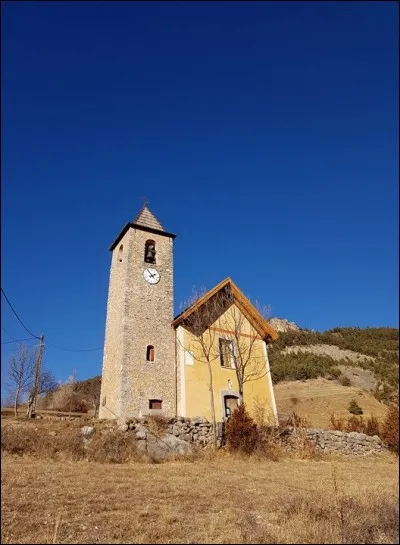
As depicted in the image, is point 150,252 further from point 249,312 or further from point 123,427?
point 123,427

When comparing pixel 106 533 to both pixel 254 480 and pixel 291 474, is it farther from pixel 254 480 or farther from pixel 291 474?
pixel 291 474

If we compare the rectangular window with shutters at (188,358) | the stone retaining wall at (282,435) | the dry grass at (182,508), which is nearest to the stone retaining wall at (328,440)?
the stone retaining wall at (282,435)

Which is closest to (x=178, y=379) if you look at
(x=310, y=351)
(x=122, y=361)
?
(x=122, y=361)

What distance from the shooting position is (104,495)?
6.60 meters

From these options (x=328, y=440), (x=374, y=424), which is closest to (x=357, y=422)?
(x=374, y=424)

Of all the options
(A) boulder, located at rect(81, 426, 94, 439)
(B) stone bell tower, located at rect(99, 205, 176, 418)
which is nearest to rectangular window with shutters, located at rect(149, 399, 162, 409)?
(B) stone bell tower, located at rect(99, 205, 176, 418)

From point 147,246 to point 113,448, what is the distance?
11886 mm

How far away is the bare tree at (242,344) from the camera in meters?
20.3

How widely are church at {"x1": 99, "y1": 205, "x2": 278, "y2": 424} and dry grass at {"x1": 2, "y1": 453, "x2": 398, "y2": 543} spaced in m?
8.50

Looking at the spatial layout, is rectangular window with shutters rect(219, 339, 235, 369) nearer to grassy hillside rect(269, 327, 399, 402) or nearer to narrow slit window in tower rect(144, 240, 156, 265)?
narrow slit window in tower rect(144, 240, 156, 265)

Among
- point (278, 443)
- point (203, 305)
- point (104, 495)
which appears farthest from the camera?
point (203, 305)

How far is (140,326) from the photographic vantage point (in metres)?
19.0

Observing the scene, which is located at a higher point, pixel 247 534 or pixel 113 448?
pixel 247 534

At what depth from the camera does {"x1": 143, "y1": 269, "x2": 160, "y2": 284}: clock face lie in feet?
67.1
